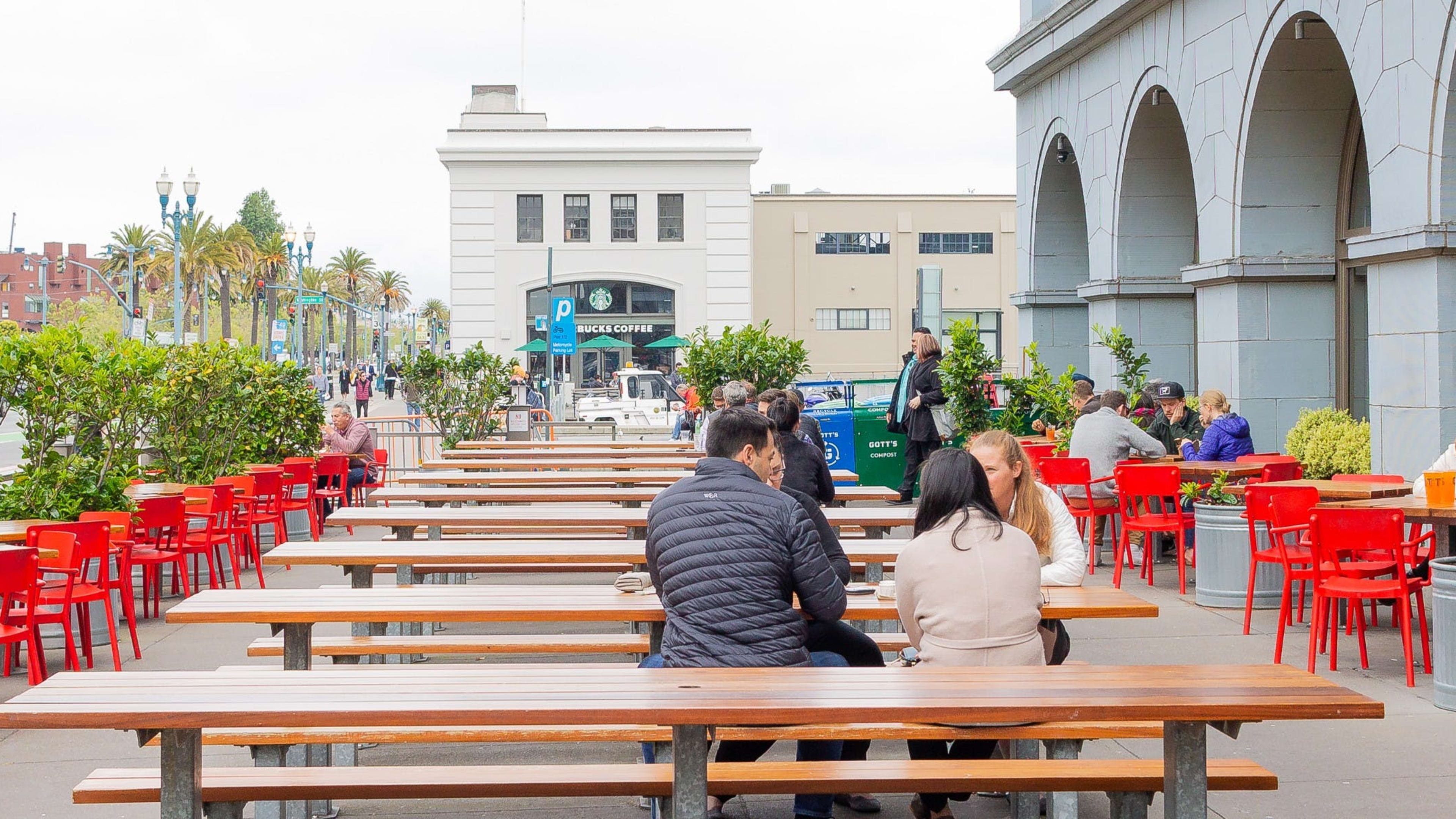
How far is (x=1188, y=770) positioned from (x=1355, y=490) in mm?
6177

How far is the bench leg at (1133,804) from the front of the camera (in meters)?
5.18

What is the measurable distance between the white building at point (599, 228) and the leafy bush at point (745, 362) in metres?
32.6

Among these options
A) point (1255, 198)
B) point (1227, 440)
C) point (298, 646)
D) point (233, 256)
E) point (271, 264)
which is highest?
point (271, 264)

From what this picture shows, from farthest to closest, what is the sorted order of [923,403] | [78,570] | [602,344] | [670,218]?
[670,218], [602,344], [923,403], [78,570]

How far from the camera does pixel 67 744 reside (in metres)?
7.26

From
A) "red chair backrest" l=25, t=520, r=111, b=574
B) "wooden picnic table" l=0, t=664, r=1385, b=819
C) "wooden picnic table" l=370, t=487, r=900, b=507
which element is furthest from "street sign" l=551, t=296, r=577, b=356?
"wooden picnic table" l=0, t=664, r=1385, b=819

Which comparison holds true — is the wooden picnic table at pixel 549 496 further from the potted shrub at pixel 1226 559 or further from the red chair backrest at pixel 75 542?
the red chair backrest at pixel 75 542

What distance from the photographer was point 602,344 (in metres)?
49.5

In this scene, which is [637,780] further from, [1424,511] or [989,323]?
[989,323]

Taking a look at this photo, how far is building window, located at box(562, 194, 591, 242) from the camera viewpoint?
2035 inches

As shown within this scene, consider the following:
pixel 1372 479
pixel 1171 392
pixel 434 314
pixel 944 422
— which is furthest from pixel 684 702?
pixel 434 314

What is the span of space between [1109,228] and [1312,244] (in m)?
4.12

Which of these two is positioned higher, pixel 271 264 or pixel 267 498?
pixel 271 264

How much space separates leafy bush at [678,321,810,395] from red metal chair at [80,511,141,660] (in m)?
9.34
